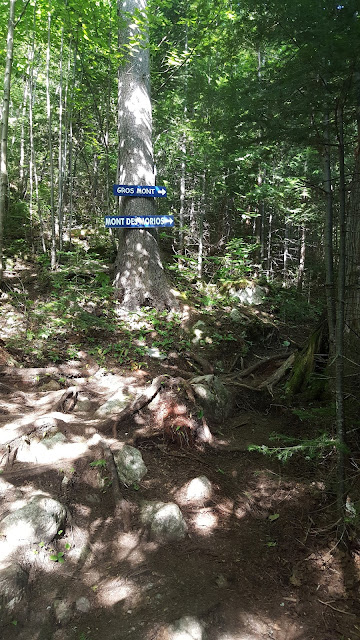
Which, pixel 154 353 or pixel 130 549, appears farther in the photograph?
pixel 154 353

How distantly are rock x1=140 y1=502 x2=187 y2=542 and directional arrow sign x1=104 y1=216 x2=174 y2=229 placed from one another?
20.8 feet

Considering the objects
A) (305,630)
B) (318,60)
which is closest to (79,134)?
(318,60)

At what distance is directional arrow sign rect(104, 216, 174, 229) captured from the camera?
8227 mm

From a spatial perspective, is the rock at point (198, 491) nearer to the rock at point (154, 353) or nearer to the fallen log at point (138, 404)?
the fallen log at point (138, 404)

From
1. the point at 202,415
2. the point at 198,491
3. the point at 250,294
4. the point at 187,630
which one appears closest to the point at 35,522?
the point at 187,630

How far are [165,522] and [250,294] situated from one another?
728 cm

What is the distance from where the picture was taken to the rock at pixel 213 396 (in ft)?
17.6

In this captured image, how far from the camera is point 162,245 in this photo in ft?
48.3

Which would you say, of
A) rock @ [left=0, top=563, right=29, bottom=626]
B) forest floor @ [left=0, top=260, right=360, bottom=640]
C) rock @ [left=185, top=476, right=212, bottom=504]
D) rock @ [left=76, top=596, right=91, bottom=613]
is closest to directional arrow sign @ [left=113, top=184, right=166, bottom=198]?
forest floor @ [left=0, top=260, right=360, bottom=640]

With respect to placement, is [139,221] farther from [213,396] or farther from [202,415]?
[202,415]

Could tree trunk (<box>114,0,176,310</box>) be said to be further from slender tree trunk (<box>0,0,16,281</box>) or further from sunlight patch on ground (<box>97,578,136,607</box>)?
sunlight patch on ground (<box>97,578,136,607</box>)

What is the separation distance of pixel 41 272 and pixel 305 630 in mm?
9506

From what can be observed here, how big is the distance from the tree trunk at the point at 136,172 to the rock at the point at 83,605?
20.7ft

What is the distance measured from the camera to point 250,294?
9797 mm
